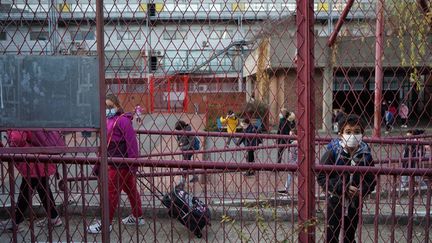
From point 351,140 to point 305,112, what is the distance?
144cm

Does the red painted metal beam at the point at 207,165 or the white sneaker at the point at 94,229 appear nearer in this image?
the red painted metal beam at the point at 207,165

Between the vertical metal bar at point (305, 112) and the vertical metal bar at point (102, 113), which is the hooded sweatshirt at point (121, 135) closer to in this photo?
the vertical metal bar at point (102, 113)

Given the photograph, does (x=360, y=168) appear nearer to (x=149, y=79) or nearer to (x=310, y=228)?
(x=310, y=228)

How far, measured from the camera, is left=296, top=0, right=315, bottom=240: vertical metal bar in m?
2.66

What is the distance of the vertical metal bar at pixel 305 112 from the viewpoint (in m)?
2.66

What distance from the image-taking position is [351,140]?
398cm

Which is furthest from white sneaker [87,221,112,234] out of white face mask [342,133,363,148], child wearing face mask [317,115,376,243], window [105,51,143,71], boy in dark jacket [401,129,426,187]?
boy in dark jacket [401,129,426,187]

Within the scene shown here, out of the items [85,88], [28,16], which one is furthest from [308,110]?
[28,16]

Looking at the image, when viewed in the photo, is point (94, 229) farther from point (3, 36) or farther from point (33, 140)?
point (3, 36)

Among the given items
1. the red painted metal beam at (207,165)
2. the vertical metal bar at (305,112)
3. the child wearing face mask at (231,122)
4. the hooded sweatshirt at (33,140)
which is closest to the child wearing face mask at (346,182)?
the red painted metal beam at (207,165)

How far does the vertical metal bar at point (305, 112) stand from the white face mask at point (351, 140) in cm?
126

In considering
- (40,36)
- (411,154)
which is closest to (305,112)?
(40,36)

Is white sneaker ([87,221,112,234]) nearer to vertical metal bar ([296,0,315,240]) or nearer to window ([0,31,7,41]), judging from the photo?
window ([0,31,7,41])

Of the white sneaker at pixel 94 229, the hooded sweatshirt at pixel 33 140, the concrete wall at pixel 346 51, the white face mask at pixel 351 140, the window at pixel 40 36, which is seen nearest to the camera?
the window at pixel 40 36
